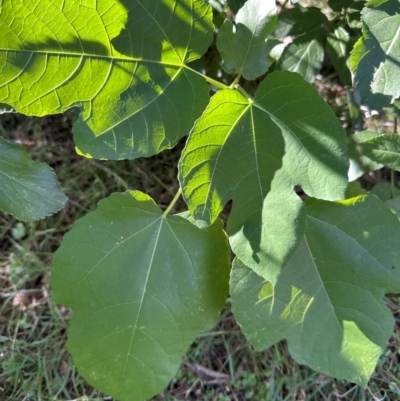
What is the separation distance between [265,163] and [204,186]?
16 cm

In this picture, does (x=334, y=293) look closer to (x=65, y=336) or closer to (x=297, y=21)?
(x=297, y=21)

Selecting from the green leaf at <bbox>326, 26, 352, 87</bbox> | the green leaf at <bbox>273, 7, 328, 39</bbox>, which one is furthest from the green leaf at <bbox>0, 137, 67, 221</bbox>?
the green leaf at <bbox>326, 26, 352, 87</bbox>

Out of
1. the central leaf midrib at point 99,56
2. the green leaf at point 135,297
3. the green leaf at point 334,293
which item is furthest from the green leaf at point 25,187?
the green leaf at point 334,293

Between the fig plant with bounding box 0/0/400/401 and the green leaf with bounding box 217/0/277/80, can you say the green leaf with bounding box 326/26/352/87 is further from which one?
the green leaf with bounding box 217/0/277/80

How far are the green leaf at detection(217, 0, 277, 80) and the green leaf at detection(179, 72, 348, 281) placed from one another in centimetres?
6

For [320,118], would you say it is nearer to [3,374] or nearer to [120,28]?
[120,28]

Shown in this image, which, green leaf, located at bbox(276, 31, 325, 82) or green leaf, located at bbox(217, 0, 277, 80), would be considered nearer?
green leaf, located at bbox(217, 0, 277, 80)

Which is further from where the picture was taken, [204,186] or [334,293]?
[334,293]

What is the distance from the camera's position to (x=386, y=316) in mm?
1197

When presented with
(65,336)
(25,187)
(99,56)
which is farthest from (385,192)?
(65,336)

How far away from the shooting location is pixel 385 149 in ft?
4.17

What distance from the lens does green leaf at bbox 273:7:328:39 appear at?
1.40 m

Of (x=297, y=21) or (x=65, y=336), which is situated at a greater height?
(x=297, y=21)

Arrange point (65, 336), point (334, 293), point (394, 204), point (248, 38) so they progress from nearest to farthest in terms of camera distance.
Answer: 1. point (248, 38)
2. point (334, 293)
3. point (394, 204)
4. point (65, 336)
